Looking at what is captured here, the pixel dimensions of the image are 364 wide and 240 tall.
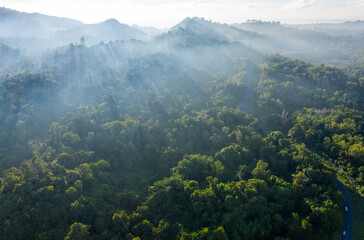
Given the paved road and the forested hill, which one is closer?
the forested hill

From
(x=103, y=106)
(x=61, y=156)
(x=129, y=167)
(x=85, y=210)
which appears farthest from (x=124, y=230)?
(x=103, y=106)

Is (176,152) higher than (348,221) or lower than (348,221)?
higher

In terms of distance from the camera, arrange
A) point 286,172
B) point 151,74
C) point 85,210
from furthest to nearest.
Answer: point 151,74
point 286,172
point 85,210

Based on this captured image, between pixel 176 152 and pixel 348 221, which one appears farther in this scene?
pixel 176 152

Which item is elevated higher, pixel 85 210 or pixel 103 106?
pixel 103 106

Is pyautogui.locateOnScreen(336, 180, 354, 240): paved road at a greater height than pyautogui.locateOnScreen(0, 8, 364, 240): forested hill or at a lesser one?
lesser

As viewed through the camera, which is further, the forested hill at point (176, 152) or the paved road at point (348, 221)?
the paved road at point (348, 221)

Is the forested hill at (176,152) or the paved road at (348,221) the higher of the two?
the forested hill at (176,152)

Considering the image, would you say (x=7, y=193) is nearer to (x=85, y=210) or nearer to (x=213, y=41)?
(x=85, y=210)
